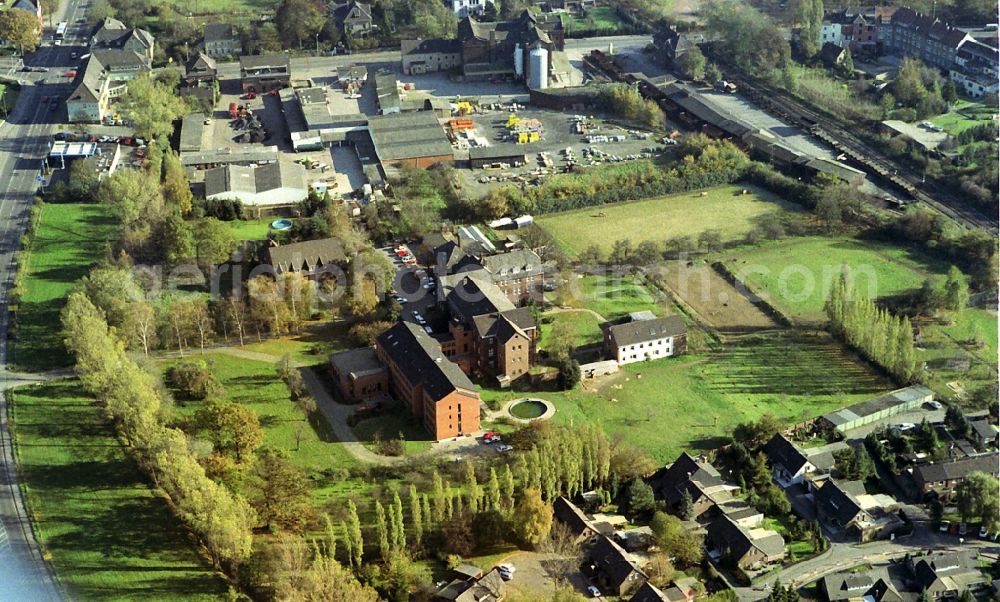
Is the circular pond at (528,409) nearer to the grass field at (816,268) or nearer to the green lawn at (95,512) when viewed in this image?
the green lawn at (95,512)

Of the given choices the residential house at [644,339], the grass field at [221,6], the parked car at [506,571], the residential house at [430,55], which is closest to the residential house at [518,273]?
the residential house at [644,339]

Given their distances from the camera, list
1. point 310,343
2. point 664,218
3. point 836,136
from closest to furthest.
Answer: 1. point 310,343
2. point 664,218
3. point 836,136

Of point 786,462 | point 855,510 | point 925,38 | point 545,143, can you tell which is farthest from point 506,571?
point 925,38

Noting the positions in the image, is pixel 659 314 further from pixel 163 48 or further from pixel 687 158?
pixel 163 48

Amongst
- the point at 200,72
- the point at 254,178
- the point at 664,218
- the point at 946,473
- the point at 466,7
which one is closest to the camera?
the point at 946,473

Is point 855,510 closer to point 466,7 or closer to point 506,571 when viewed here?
point 506,571

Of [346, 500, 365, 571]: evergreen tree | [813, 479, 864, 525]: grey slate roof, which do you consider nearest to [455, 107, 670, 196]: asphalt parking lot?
[813, 479, 864, 525]: grey slate roof
